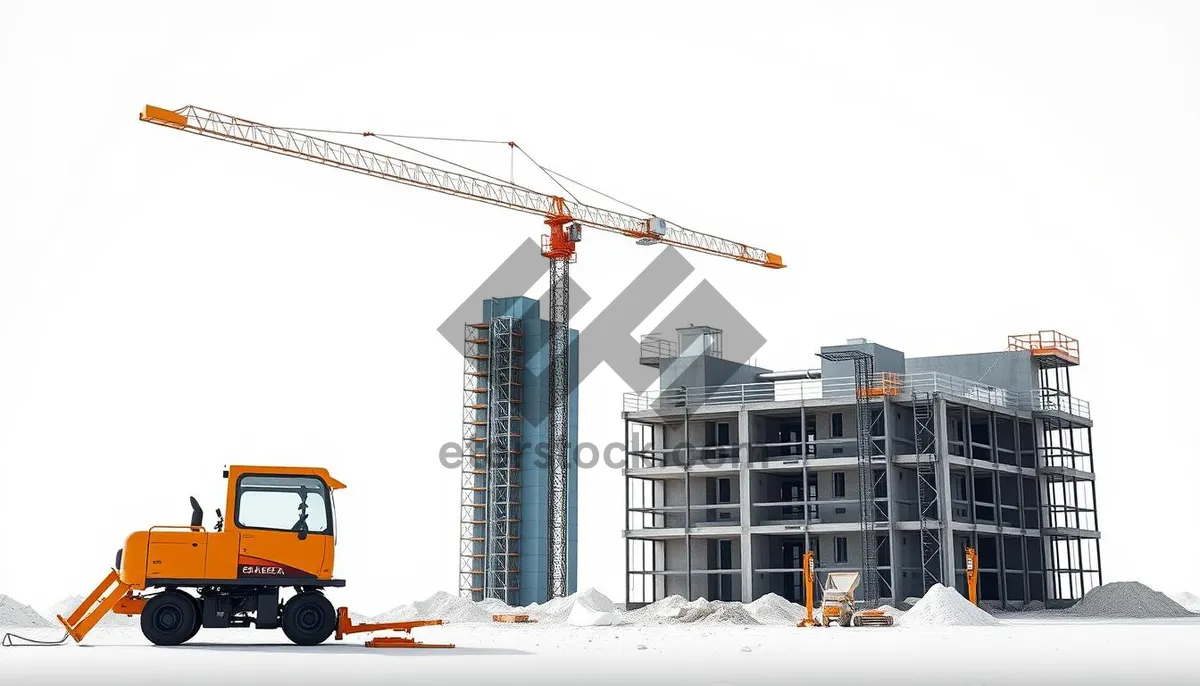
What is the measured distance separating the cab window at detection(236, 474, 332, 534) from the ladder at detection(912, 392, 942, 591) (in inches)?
1254

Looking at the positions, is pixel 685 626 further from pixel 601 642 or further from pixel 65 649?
pixel 65 649

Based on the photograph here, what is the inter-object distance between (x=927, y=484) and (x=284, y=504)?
33527 millimetres

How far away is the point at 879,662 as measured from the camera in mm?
20188

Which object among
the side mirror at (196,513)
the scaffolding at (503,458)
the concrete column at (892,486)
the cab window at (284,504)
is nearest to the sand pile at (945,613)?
the concrete column at (892,486)

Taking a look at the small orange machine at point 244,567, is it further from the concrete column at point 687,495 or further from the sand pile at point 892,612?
the concrete column at point 687,495

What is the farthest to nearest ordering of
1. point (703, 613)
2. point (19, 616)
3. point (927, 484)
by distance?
point (927, 484) → point (703, 613) → point (19, 616)

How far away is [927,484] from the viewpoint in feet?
172

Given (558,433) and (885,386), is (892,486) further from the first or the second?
(558,433)

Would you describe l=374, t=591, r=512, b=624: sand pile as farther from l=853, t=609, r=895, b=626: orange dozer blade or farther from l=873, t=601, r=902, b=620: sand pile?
l=853, t=609, r=895, b=626: orange dozer blade

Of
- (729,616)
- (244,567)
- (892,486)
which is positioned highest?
(892,486)

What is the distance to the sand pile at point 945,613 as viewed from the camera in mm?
39250

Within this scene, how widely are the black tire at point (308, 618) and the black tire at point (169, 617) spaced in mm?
1547

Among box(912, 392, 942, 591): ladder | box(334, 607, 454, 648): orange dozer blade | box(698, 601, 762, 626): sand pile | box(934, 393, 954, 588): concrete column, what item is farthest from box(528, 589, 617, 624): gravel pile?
box(334, 607, 454, 648): orange dozer blade

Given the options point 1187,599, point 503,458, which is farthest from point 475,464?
point 1187,599
